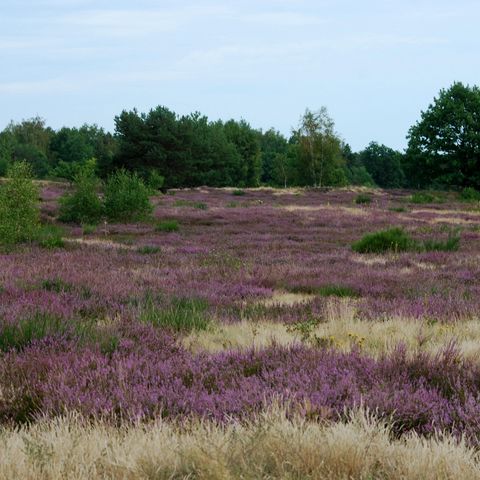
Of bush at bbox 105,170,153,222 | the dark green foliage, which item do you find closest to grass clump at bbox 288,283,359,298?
bush at bbox 105,170,153,222

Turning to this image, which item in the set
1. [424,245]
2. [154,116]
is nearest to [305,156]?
[154,116]

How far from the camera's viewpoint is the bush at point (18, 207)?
1680cm

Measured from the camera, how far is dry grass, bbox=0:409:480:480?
2795 millimetres

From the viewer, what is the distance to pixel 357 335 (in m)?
6.19

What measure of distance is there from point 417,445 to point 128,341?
3364mm

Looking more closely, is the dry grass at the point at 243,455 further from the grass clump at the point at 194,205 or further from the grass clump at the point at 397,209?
the grass clump at the point at 397,209

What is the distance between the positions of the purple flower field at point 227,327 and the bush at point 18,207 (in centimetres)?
160

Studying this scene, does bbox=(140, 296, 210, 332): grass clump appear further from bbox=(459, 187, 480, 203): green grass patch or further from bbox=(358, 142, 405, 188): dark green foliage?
bbox=(358, 142, 405, 188): dark green foliage

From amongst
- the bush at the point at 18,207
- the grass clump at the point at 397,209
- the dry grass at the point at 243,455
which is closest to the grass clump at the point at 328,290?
the dry grass at the point at 243,455

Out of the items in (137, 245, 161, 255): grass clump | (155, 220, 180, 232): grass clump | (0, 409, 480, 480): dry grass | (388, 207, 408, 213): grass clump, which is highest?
(388, 207, 408, 213): grass clump

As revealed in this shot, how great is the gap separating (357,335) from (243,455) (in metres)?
3.41

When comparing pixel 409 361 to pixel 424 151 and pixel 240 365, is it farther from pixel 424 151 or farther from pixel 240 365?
pixel 424 151

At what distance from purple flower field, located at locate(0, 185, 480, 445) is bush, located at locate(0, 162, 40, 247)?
5.24 ft

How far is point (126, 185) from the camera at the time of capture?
81.4ft
